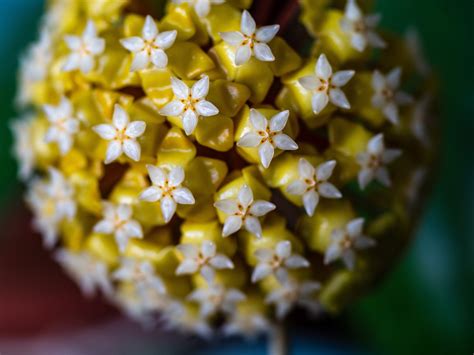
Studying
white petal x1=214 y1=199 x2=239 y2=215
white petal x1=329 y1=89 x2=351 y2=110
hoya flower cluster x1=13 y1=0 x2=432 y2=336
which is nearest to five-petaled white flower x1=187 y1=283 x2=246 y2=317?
hoya flower cluster x1=13 y1=0 x2=432 y2=336

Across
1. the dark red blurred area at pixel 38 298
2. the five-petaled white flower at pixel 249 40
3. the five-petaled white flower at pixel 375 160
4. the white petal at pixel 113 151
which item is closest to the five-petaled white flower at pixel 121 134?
the white petal at pixel 113 151

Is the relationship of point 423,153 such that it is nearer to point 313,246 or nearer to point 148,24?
point 313,246

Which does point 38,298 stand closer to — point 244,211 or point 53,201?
point 53,201

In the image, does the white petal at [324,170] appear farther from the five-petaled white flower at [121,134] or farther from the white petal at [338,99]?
the five-petaled white flower at [121,134]

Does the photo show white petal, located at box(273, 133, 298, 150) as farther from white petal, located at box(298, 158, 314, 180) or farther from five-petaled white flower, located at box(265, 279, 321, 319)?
five-petaled white flower, located at box(265, 279, 321, 319)

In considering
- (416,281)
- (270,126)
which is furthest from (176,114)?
(416,281)

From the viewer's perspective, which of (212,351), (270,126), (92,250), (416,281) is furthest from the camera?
(212,351)
